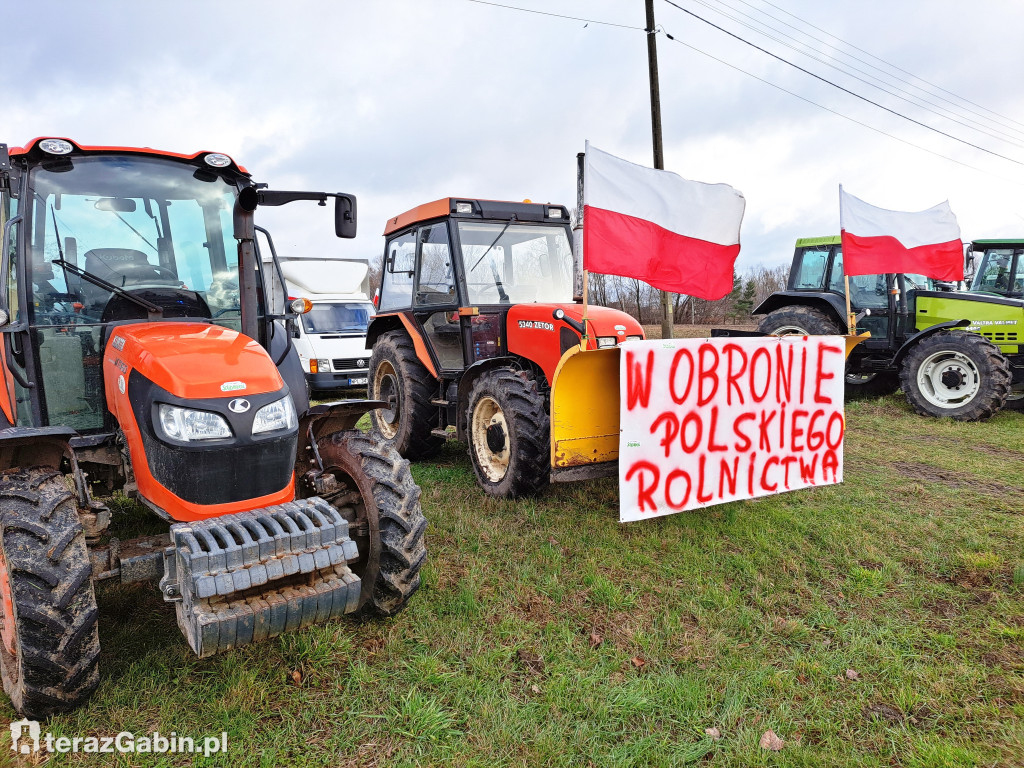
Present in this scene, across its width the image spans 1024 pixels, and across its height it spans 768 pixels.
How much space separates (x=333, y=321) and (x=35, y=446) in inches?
341

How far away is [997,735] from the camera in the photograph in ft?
7.95

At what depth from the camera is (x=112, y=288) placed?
3076mm

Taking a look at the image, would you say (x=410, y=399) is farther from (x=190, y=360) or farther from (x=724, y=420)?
(x=190, y=360)

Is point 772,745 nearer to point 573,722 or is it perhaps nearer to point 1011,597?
point 573,722

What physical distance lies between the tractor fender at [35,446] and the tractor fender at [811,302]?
9033 mm

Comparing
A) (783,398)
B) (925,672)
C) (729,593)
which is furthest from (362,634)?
(783,398)

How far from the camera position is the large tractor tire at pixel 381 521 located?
9.94 feet

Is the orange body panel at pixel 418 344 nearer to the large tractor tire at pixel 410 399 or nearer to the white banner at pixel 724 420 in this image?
the large tractor tire at pixel 410 399

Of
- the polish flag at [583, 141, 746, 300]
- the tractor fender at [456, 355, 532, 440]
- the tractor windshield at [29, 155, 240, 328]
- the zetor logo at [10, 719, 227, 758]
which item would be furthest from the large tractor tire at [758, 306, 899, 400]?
the zetor logo at [10, 719, 227, 758]

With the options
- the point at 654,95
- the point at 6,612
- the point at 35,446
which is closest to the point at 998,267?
the point at 654,95

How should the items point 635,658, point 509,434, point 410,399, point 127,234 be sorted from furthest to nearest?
point 410,399, point 509,434, point 127,234, point 635,658

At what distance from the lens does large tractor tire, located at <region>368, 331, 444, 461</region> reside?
6.12 meters

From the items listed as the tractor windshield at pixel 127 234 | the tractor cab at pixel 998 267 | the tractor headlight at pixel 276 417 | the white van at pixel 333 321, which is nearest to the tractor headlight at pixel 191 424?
the tractor headlight at pixel 276 417

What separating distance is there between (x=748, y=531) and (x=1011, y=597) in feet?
4.54
